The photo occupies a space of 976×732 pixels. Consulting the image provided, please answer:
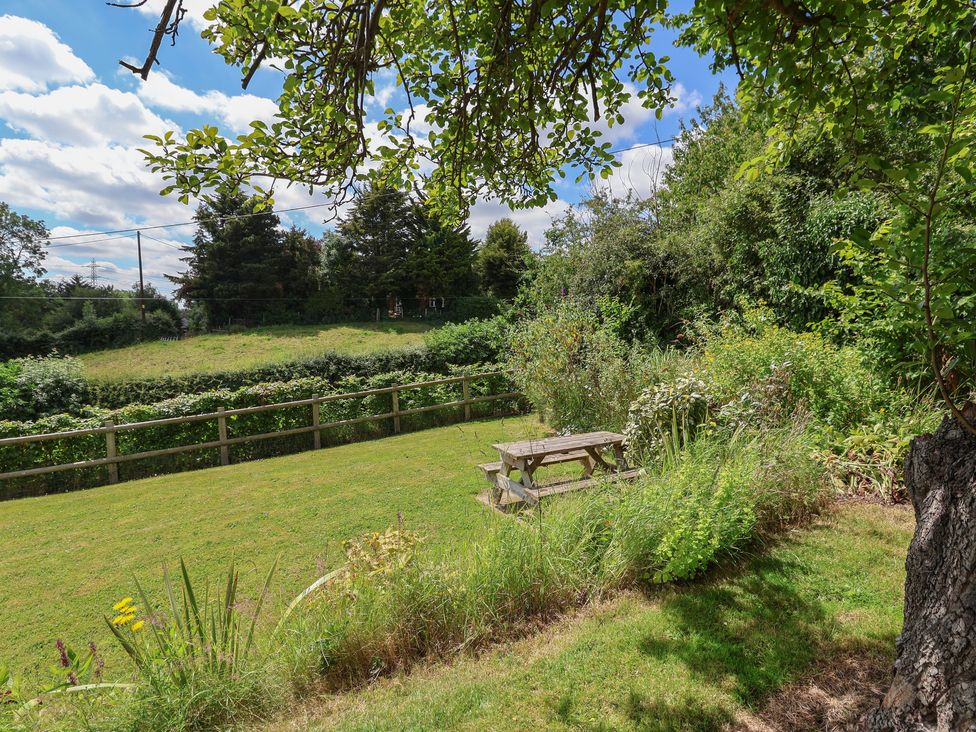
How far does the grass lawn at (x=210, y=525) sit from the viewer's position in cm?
427

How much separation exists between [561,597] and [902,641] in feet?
6.35

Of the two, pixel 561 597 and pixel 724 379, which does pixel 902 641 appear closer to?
pixel 561 597

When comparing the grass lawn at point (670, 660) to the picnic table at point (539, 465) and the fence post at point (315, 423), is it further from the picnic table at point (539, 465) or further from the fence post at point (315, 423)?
the fence post at point (315, 423)

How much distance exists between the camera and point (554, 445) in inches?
213

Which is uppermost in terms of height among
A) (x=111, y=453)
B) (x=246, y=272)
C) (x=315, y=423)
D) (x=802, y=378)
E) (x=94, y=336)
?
(x=246, y=272)

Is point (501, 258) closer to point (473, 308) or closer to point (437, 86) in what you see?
point (473, 308)

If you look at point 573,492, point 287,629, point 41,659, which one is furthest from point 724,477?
point 41,659

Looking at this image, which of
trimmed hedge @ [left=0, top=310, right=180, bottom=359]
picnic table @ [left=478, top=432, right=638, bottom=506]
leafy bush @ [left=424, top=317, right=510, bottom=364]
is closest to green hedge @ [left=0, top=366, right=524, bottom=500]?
leafy bush @ [left=424, top=317, right=510, bottom=364]

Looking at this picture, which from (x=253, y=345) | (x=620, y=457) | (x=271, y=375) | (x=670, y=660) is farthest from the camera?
(x=253, y=345)

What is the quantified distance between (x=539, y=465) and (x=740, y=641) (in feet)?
9.08

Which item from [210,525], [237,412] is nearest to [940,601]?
[210,525]

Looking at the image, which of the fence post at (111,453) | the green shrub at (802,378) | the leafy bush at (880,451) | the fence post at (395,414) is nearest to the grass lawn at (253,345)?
the fence post at (395,414)

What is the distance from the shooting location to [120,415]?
30.0 feet

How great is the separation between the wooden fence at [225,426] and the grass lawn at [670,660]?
805 cm
